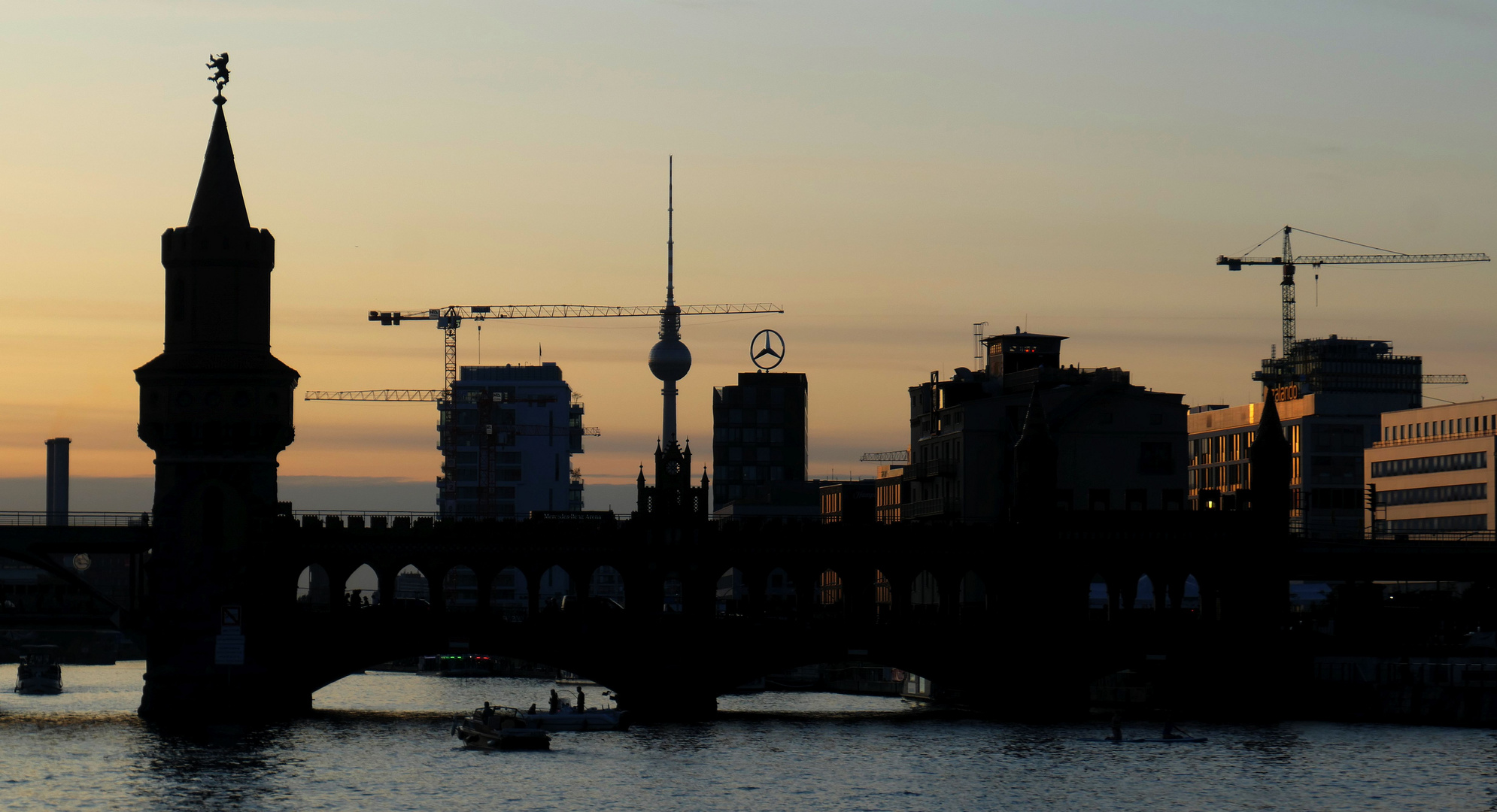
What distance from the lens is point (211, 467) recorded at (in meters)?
128

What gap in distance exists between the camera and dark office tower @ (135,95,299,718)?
12788 cm

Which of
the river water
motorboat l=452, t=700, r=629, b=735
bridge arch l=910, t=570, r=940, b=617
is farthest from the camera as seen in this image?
bridge arch l=910, t=570, r=940, b=617

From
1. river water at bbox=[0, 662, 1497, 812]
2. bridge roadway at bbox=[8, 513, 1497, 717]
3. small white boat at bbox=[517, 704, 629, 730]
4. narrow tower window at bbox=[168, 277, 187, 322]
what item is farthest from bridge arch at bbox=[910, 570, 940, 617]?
narrow tower window at bbox=[168, 277, 187, 322]

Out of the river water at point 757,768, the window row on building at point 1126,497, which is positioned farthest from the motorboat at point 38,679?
the window row on building at point 1126,497

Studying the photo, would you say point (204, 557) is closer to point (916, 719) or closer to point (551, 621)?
point (551, 621)

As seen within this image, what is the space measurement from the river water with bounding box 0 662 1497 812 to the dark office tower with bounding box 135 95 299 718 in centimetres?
499

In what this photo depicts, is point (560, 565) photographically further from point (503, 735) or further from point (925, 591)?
point (925, 591)

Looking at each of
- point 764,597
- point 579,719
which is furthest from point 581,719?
point 764,597

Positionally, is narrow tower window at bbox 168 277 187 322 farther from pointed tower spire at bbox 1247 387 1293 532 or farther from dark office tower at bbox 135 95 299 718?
pointed tower spire at bbox 1247 387 1293 532

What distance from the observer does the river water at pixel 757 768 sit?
92562mm

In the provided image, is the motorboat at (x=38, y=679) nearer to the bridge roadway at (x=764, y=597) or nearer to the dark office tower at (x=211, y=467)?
the bridge roadway at (x=764, y=597)

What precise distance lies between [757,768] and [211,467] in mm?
41622

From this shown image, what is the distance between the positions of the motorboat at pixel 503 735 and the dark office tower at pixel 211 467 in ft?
59.6

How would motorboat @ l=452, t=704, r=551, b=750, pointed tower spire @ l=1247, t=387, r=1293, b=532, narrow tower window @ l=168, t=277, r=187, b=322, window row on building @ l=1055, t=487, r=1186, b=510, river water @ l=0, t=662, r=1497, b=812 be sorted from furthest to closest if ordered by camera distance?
window row on building @ l=1055, t=487, r=1186, b=510 < pointed tower spire @ l=1247, t=387, r=1293, b=532 < narrow tower window @ l=168, t=277, r=187, b=322 < motorboat @ l=452, t=704, r=551, b=750 < river water @ l=0, t=662, r=1497, b=812
